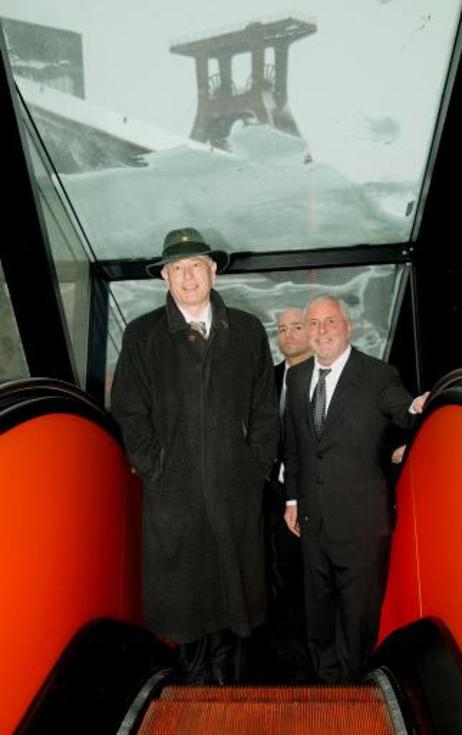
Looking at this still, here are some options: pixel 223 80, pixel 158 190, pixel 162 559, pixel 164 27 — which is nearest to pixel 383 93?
pixel 223 80

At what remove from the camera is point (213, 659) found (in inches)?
102

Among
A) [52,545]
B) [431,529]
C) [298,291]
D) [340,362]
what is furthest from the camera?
[298,291]

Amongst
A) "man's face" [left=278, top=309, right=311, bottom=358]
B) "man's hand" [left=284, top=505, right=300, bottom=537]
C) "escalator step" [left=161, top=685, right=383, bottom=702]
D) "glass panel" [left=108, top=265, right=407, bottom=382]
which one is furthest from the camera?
"glass panel" [left=108, top=265, right=407, bottom=382]

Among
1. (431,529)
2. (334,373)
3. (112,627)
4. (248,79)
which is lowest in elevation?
(112,627)

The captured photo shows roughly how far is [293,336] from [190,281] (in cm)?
192

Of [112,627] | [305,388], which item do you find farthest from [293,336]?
[112,627]

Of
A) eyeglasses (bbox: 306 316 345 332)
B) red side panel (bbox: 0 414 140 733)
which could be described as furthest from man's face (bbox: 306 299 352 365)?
red side panel (bbox: 0 414 140 733)

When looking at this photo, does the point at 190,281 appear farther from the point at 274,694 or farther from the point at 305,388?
the point at 274,694

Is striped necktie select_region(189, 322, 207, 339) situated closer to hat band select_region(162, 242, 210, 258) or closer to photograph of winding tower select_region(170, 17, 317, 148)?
hat band select_region(162, 242, 210, 258)

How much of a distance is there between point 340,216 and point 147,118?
75.7 inches

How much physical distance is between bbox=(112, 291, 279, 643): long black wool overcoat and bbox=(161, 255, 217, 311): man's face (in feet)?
0.22

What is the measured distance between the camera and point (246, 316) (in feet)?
8.28

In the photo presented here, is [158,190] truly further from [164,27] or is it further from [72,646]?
[72,646]

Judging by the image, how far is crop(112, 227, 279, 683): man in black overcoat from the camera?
232 cm
